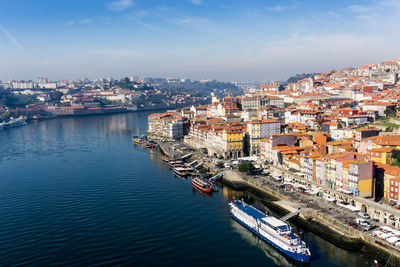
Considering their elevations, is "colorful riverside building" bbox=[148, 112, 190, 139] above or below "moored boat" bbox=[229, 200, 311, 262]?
above

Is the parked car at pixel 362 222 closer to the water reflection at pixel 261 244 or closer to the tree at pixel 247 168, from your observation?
the water reflection at pixel 261 244

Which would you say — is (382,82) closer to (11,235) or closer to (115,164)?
(115,164)

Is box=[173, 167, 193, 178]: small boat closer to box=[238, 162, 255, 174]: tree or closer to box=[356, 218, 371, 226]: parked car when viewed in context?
box=[238, 162, 255, 174]: tree

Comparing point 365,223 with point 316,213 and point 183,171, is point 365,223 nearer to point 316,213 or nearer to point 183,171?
point 316,213

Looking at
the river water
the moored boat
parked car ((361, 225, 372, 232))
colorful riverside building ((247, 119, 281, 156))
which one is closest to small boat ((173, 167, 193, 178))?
the river water

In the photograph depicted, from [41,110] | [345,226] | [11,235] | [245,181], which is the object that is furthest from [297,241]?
[41,110]

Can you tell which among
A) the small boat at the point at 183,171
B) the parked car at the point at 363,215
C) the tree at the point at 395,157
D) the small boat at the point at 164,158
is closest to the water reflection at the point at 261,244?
the parked car at the point at 363,215
